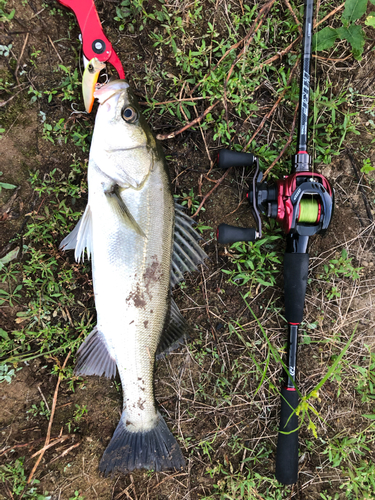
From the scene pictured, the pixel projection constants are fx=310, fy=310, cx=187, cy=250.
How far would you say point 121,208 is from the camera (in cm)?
237

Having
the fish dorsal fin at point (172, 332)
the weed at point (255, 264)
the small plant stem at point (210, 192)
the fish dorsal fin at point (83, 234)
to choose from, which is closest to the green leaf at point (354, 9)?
the small plant stem at point (210, 192)

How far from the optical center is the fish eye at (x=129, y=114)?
7.58 ft

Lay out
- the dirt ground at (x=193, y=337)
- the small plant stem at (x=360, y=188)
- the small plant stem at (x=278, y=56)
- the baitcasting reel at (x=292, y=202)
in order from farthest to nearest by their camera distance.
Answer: the small plant stem at (x=360, y=188) < the small plant stem at (x=278, y=56) < the dirt ground at (x=193, y=337) < the baitcasting reel at (x=292, y=202)

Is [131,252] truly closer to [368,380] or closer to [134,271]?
[134,271]

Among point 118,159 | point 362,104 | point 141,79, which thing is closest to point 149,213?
point 118,159

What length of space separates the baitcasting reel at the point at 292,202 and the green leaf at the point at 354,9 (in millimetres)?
1390

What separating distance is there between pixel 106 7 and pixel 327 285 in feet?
Result: 10.8

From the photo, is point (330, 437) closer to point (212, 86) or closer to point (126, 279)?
point (126, 279)

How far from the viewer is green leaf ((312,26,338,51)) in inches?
110

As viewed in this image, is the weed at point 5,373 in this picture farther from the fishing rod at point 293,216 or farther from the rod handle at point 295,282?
the rod handle at point 295,282

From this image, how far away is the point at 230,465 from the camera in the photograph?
119 inches

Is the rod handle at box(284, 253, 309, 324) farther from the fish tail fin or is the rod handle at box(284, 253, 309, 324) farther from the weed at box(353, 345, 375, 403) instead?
the fish tail fin

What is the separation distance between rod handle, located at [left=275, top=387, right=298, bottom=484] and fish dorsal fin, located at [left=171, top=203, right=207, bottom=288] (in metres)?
1.40

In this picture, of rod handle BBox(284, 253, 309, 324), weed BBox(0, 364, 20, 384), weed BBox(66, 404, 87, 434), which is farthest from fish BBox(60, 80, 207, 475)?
rod handle BBox(284, 253, 309, 324)
